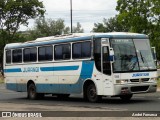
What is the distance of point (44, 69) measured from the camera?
81.5ft

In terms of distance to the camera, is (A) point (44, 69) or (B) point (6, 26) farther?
(B) point (6, 26)

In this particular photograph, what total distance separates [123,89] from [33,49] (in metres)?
6.97

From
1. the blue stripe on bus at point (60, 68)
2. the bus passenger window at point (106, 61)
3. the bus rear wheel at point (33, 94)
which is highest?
the bus passenger window at point (106, 61)

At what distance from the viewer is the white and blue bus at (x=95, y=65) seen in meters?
20.5

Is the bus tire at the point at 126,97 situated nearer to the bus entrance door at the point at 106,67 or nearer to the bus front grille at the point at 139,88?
the bus front grille at the point at 139,88

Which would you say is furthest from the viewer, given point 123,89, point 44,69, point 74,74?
point 44,69

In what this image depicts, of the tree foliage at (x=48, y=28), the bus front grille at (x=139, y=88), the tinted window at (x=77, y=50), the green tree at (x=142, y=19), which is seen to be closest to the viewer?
the bus front grille at (x=139, y=88)

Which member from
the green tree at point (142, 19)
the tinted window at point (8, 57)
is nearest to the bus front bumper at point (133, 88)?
the tinted window at point (8, 57)

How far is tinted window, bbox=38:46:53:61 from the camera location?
24219 millimetres

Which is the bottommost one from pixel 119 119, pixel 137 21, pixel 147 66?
pixel 119 119

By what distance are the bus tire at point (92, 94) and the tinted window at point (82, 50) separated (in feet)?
4.37

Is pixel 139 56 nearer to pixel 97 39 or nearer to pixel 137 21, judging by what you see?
pixel 97 39

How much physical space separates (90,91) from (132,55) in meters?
2.41

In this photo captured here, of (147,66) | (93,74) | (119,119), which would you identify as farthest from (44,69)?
(119,119)
